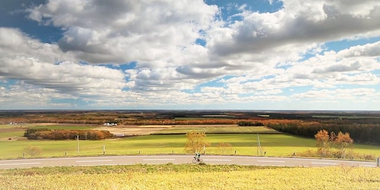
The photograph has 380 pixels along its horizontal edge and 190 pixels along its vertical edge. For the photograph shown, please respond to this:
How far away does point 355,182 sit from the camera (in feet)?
55.9

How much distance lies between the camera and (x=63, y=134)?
8194 cm

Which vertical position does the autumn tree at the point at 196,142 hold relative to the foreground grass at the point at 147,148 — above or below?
above

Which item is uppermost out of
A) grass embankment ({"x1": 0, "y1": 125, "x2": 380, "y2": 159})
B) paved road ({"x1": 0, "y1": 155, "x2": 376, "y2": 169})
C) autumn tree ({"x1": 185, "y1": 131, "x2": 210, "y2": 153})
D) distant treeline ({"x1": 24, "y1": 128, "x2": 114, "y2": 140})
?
autumn tree ({"x1": 185, "y1": 131, "x2": 210, "y2": 153})

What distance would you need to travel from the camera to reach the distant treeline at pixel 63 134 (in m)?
80.9

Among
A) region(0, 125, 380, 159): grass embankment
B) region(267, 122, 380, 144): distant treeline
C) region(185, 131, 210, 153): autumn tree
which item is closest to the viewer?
region(185, 131, 210, 153): autumn tree

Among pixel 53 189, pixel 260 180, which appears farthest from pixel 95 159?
pixel 260 180

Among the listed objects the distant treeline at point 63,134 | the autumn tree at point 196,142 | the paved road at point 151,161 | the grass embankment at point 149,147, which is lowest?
the grass embankment at point 149,147

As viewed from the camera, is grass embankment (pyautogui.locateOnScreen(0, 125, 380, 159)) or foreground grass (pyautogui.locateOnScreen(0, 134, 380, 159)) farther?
grass embankment (pyautogui.locateOnScreen(0, 125, 380, 159))

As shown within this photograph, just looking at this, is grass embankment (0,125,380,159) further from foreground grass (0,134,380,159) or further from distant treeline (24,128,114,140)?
distant treeline (24,128,114,140)

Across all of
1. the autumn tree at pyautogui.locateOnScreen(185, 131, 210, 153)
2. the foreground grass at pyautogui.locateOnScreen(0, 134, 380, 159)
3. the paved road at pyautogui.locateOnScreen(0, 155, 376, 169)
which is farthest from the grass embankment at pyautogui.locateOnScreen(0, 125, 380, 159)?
the paved road at pyautogui.locateOnScreen(0, 155, 376, 169)

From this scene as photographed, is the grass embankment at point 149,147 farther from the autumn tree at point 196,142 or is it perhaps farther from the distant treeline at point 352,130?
the distant treeline at point 352,130

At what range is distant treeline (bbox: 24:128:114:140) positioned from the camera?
8088cm

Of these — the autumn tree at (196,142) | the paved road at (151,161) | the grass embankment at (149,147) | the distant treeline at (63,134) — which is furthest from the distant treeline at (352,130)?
the distant treeline at (63,134)

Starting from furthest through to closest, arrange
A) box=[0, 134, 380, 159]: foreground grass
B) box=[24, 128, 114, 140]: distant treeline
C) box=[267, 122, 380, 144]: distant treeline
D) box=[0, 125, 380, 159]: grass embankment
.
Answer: box=[24, 128, 114, 140]: distant treeline < box=[267, 122, 380, 144]: distant treeline < box=[0, 125, 380, 159]: grass embankment < box=[0, 134, 380, 159]: foreground grass
